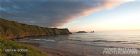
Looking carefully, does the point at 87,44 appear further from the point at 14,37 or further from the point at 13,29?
the point at 13,29

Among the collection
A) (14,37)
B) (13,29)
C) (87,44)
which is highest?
(13,29)

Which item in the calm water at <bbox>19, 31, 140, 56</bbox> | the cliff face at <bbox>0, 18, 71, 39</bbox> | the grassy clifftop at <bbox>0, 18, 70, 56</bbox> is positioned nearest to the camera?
the grassy clifftop at <bbox>0, 18, 70, 56</bbox>

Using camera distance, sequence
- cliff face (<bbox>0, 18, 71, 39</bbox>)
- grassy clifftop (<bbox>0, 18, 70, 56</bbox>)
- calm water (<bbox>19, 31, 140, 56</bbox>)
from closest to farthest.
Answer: grassy clifftop (<bbox>0, 18, 70, 56</bbox>), calm water (<bbox>19, 31, 140, 56</bbox>), cliff face (<bbox>0, 18, 71, 39</bbox>)

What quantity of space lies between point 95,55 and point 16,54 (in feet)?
43.2

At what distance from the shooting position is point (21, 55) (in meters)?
10.9

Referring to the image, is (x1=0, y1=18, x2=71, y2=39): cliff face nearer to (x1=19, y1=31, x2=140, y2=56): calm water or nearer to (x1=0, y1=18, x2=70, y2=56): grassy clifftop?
(x1=0, y1=18, x2=70, y2=56): grassy clifftop

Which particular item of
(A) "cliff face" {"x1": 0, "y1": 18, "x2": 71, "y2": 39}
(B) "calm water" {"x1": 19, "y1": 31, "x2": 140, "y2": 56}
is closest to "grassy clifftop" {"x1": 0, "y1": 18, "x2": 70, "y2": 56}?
(A) "cliff face" {"x1": 0, "y1": 18, "x2": 71, "y2": 39}

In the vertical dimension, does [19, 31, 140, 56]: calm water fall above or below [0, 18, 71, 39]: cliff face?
below

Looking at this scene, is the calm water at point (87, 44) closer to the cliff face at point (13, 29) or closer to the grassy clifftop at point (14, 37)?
the grassy clifftop at point (14, 37)

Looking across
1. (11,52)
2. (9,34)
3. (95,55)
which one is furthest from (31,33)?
(11,52)

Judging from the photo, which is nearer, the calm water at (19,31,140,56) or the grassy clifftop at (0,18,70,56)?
the grassy clifftop at (0,18,70,56)

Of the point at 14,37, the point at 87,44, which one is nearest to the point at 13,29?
the point at 14,37

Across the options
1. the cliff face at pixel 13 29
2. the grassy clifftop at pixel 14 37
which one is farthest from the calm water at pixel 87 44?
the cliff face at pixel 13 29

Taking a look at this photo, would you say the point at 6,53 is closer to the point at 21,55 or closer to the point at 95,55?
the point at 21,55
